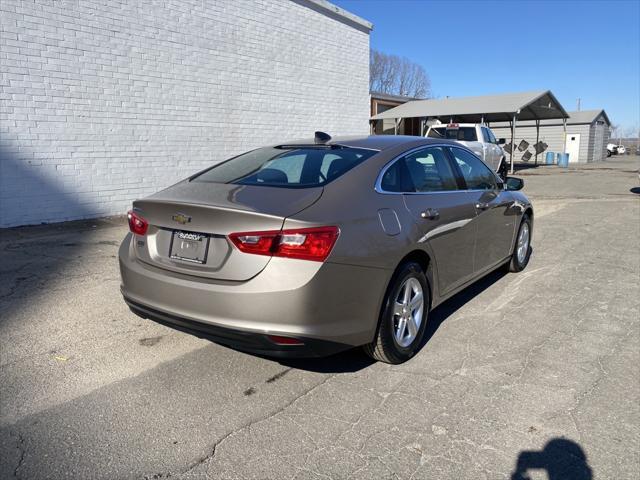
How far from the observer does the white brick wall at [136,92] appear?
8492 millimetres

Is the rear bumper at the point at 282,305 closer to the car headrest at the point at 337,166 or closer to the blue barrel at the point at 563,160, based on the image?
the car headrest at the point at 337,166

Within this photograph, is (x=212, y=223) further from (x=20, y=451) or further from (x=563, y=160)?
(x=563, y=160)

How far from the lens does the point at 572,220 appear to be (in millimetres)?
10281

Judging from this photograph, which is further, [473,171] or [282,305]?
[473,171]

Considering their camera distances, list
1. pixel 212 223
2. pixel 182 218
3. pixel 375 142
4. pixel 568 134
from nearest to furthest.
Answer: pixel 212 223 < pixel 182 218 < pixel 375 142 < pixel 568 134

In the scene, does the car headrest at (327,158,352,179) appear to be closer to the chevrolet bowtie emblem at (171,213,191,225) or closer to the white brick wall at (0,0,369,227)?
the chevrolet bowtie emblem at (171,213,191,225)

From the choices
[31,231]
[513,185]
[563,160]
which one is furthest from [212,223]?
[563,160]

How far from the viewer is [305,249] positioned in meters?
2.92

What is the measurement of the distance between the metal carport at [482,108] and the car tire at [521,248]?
18.6 m

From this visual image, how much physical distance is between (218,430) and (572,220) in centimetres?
939

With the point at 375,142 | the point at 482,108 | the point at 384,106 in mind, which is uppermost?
the point at 384,106

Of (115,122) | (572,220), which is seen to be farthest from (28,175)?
(572,220)

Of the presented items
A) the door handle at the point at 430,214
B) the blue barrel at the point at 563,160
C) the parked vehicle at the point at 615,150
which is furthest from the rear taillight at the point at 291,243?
the parked vehicle at the point at 615,150

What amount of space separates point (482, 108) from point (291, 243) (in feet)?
79.3
